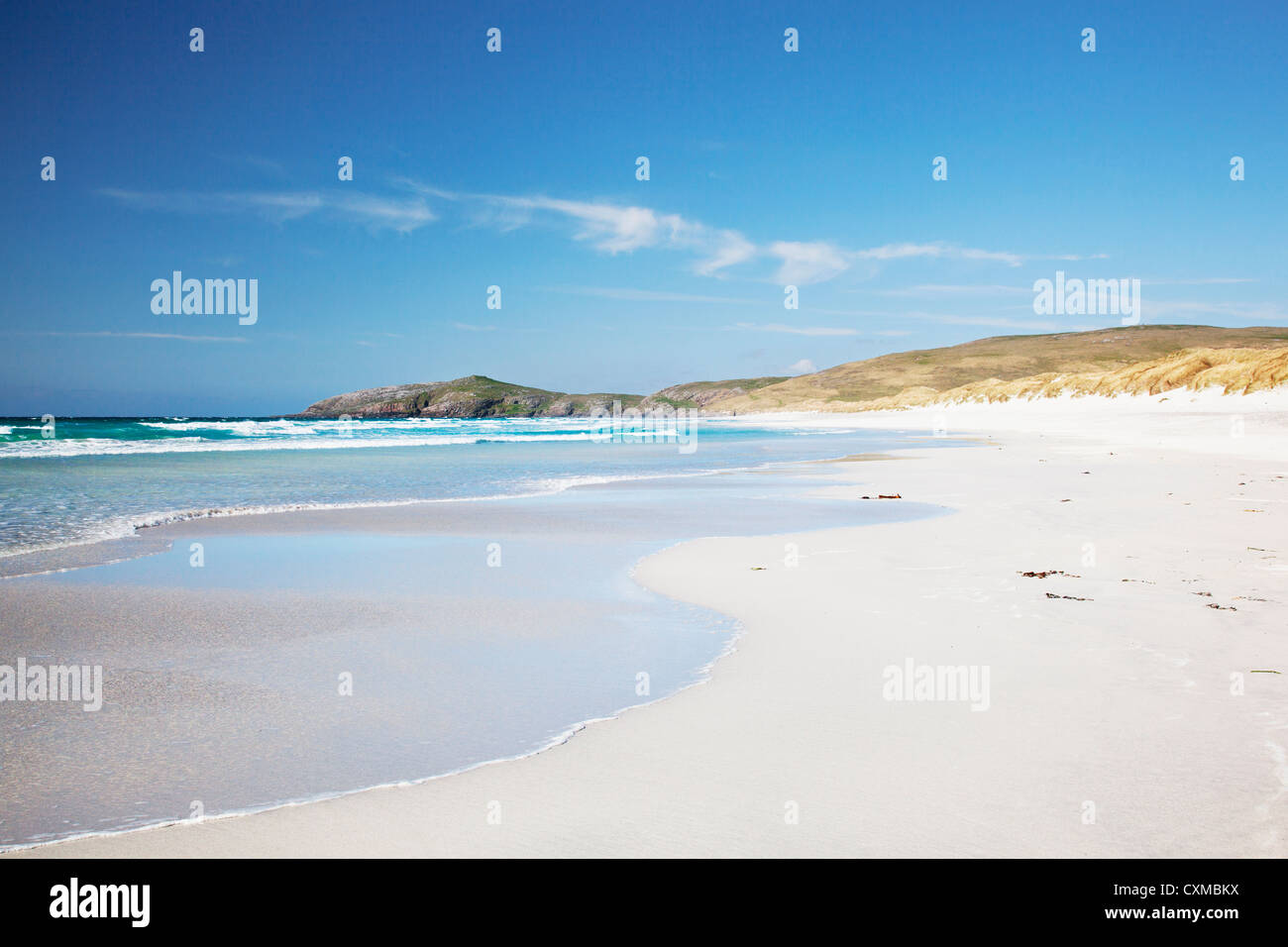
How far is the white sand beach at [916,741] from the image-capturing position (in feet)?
9.32

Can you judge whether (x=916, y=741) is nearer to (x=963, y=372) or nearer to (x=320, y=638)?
(x=320, y=638)

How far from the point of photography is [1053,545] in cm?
873

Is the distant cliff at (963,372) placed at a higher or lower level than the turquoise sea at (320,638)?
higher

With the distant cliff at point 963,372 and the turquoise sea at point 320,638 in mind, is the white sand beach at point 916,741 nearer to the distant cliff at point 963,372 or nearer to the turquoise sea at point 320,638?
the turquoise sea at point 320,638

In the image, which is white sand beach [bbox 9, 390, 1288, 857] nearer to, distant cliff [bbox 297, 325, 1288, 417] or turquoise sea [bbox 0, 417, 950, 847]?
turquoise sea [bbox 0, 417, 950, 847]

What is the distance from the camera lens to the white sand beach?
2.84 metres

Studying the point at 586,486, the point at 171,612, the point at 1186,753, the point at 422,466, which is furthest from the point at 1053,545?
the point at 422,466

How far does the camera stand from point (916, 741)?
3693 millimetres

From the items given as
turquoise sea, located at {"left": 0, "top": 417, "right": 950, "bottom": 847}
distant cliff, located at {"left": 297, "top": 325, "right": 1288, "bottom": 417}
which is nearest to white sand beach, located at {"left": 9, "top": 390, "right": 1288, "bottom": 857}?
turquoise sea, located at {"left": 0, "top": 417, "right": 950, "bottom": 847}

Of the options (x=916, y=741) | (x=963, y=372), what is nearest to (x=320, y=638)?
(x=916, y=741)

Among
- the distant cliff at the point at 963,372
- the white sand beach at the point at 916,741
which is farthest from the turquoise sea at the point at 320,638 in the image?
the distant cliff at the point at 963,372
